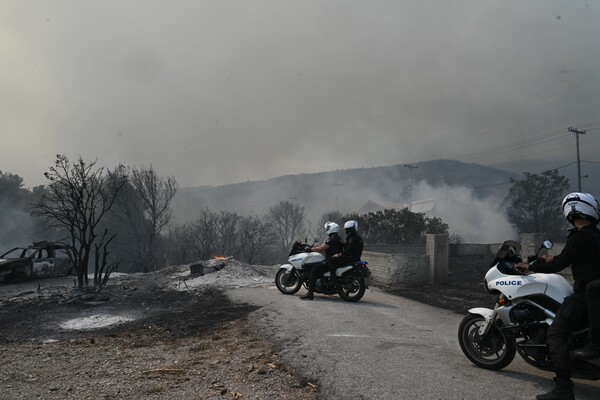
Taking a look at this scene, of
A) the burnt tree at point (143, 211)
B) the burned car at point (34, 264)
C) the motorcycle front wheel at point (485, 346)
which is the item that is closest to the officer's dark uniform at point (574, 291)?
the motorcycle front wheel at point (485, 346)

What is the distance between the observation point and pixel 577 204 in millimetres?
4254

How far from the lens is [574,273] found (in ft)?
13.6

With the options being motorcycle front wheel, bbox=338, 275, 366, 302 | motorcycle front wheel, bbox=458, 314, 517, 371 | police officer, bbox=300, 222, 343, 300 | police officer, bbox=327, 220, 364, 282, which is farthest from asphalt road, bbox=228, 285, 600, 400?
police officer, bbox=327, 220, 364, 282

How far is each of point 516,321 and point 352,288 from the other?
5.63 meters

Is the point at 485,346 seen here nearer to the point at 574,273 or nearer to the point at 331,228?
the point at 574,273

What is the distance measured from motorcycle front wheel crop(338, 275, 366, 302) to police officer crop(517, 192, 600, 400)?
19.6ft

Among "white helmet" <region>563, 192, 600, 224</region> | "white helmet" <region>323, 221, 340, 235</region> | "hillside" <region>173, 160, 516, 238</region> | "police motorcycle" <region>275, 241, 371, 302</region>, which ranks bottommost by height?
"police motorcycle" <region>275, 241, 371, 302</region>

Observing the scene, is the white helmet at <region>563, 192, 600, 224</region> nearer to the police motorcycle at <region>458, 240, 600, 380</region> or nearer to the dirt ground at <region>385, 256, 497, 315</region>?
the police motorcycle at <region>458, 240, 600, 380</region>

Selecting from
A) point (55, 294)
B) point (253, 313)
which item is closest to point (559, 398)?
point (253, 313)

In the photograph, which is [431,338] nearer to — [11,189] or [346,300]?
[346,300]

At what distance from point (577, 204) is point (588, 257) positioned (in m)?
0.52

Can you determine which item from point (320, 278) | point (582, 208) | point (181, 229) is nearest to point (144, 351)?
point (320, 278)

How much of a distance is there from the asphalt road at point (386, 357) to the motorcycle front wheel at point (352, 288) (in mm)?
967

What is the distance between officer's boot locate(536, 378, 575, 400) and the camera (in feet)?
12.8
